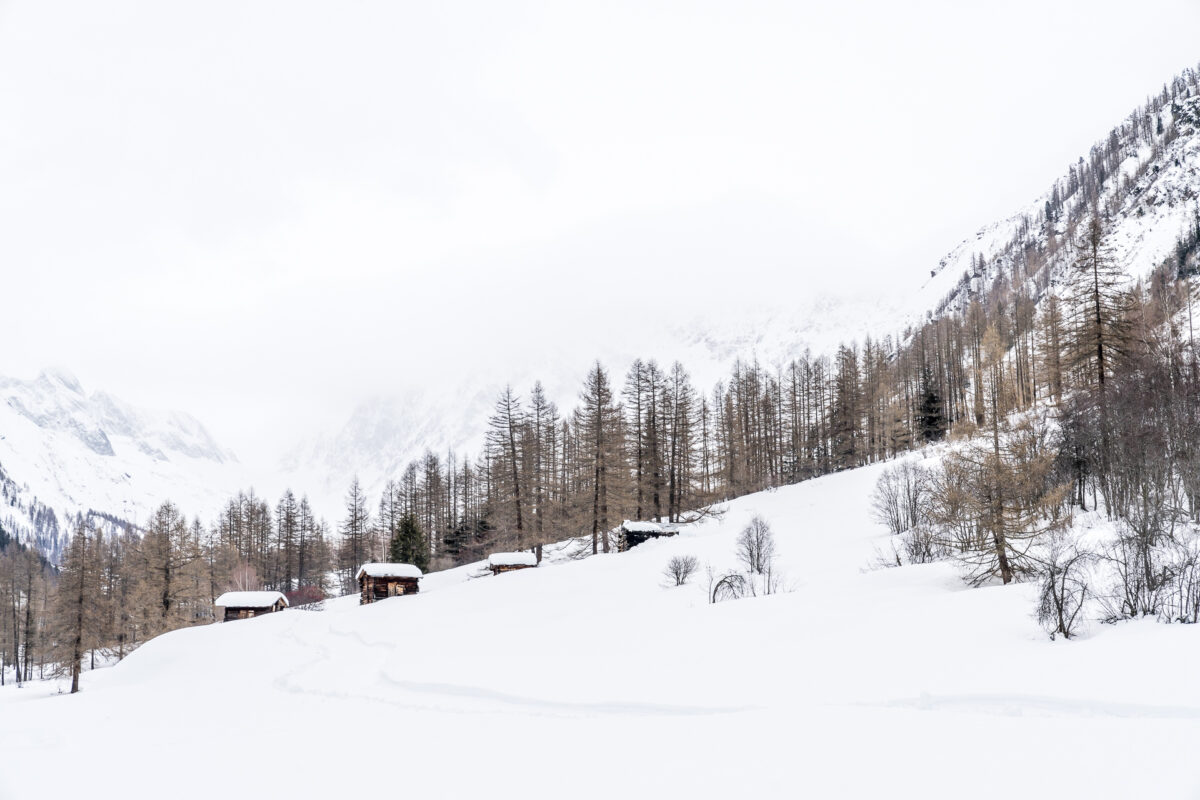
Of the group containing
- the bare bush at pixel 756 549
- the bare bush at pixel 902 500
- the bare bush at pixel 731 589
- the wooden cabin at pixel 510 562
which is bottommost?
the wooden cabin at pixel 510 562

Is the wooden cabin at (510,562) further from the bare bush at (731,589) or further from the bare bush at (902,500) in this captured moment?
the bare bush at (731,589)

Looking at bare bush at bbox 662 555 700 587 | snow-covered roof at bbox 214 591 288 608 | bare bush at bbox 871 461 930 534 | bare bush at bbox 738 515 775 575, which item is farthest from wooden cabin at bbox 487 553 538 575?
bare bush at bbox 871 461 930 534

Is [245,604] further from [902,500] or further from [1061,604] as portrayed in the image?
[1061,604]

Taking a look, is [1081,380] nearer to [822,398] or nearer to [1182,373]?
[1182,373]

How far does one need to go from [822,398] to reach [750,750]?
59188mm

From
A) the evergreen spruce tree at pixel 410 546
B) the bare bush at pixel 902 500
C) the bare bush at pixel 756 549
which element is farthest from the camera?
the evergreen spruce tree at pixel 410 546

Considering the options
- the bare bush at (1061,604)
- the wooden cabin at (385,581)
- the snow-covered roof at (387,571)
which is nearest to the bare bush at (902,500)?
the bare bush at (1061,604)

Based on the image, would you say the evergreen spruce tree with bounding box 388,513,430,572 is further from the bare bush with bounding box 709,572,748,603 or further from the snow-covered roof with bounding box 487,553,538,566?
the bare bush with bounding box 709,572,748,603

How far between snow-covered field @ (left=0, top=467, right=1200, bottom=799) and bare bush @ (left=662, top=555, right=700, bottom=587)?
8.75 ft

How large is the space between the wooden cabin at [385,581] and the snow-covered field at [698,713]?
18.3 meters

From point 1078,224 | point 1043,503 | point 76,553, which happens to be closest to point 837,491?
point 1043,503

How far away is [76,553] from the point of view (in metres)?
36.9

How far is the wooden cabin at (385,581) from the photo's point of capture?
39.7 m

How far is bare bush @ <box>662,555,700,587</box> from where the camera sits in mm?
23703
